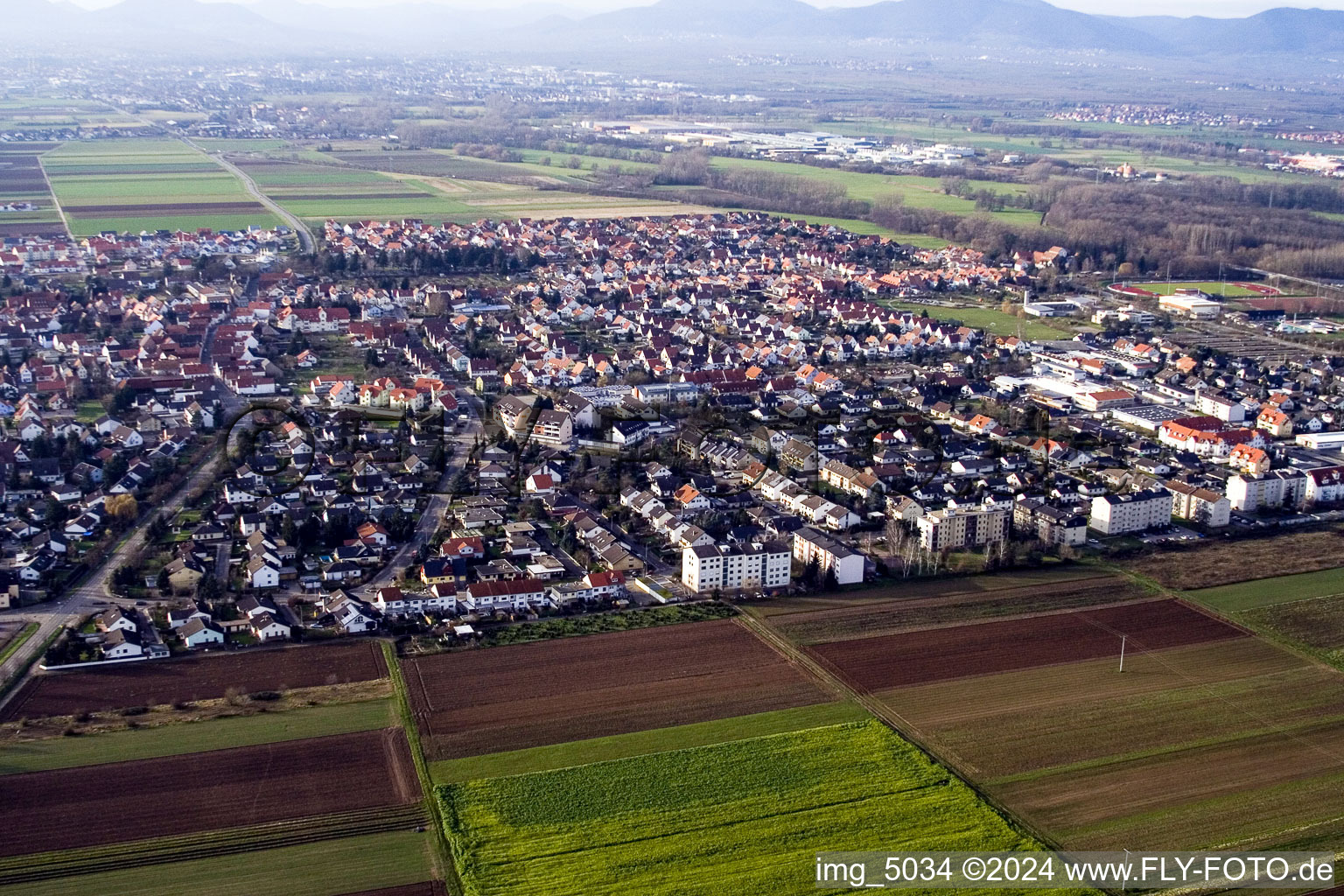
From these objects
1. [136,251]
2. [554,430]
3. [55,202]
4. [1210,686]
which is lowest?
[1210,686]

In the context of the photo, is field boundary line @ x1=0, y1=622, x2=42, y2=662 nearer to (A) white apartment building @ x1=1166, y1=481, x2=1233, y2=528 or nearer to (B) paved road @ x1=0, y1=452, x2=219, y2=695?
(B) paved road @ x1=0, y1=452, x2=219, y2=695

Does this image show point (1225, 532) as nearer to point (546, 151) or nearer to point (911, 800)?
point (911, 800)

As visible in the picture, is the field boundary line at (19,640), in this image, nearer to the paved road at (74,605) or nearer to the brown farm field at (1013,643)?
the paved road at (74,605)

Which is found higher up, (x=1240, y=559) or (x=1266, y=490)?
(x=1266, y=490)

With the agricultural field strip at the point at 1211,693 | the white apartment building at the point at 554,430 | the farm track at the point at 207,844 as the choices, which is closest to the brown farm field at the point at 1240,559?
the agricultural field strip at the point at 1211,693

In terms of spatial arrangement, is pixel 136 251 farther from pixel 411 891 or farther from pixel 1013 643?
pixel 411 891

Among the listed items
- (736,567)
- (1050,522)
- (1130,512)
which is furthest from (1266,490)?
(736,567)
